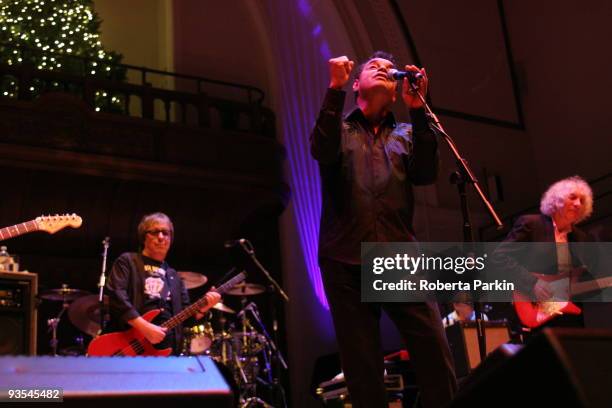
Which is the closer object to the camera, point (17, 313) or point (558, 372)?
point (558, 372)

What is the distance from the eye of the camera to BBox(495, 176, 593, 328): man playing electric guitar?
427 centimetres

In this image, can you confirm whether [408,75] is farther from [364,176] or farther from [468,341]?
[468,341]

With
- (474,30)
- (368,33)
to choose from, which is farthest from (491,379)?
(474,30)

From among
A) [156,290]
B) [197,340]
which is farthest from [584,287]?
[197,340]

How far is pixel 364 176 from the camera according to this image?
2697mm

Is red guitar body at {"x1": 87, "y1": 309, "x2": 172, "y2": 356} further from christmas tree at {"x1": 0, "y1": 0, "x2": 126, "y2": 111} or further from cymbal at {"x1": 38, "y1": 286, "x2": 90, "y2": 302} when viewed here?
christmas tree at {"x1": 0, "y1": 0, "x2": 126, "y2": 111}

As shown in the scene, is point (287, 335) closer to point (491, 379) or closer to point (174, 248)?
point (174, 248)

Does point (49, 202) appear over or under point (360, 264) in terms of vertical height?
over

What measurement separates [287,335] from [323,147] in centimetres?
613

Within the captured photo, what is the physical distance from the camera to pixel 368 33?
8.81m

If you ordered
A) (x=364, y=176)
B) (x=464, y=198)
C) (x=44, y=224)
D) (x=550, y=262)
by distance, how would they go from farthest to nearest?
(x=44, y=224), (x=550, y=262), (x=464, y=198), (x=364, y=176)

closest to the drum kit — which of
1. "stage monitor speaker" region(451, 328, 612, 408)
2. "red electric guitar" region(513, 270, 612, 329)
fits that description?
"red electric guitar" region(513, 270, 612, 329)

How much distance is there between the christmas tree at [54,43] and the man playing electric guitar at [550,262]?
5.26 metres

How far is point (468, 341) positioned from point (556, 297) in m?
1.34
